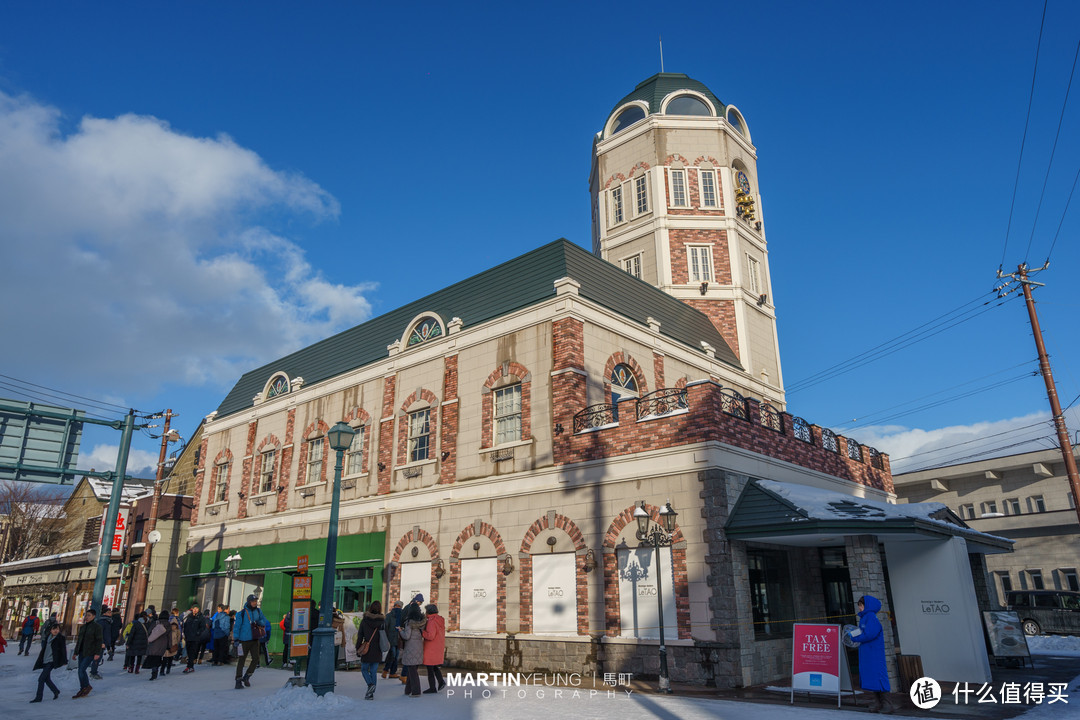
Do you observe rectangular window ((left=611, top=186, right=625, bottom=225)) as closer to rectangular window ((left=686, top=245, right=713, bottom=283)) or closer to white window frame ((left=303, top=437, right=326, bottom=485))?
rectangular window ((left=686, top=245, right=713, bottom=283))

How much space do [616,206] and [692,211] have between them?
3564 millimetres

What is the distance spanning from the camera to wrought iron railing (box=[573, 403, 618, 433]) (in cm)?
1817

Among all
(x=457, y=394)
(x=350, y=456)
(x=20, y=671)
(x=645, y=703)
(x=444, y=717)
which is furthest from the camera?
(x=350, y=456)

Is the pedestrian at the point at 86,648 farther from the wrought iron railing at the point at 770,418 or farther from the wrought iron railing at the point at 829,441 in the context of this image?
the wrought iron railing at the point at 829,441

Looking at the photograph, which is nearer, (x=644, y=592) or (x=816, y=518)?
(x=816, y=518)

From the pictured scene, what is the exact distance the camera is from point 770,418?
1858 centimetres

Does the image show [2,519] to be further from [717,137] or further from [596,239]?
[717,137]

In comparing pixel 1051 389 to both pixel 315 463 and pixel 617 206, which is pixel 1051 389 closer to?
pixel 617 206

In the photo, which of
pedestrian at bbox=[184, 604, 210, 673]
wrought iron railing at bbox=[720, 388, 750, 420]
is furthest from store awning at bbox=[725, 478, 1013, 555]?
pedestrian at bbox=[184, 604, 210, 673]

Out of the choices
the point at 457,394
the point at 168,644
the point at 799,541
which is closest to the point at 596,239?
the point at 457,394

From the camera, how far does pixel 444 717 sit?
1089cm

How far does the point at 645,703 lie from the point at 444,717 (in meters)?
3.60

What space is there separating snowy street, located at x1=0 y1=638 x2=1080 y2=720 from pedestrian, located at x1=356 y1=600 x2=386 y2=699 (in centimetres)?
43

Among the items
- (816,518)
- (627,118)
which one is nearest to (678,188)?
(627,118)
